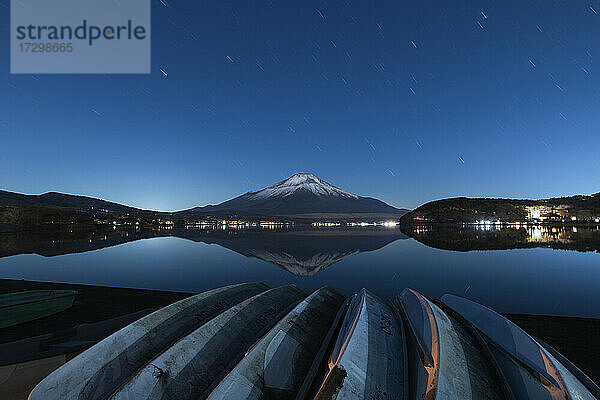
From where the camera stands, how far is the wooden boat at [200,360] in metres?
3.48

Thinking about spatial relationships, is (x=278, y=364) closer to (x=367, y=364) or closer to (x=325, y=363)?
(x=325, y=363)

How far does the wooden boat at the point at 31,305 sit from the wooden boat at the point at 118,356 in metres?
8.26

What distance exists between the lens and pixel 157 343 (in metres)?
4.59

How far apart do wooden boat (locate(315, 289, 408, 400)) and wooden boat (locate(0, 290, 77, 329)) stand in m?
11.7

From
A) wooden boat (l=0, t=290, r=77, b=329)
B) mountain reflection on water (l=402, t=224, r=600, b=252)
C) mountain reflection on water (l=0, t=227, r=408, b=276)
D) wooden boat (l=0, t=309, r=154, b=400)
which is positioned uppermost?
wooden boat (l=0, t=309, r=154, b=400)

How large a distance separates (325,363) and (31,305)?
12.5m

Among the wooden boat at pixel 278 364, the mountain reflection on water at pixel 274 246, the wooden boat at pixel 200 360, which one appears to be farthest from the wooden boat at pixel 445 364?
the mountain reflection on water at pixel 274 246

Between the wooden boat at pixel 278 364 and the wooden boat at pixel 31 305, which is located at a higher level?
the wooden boat at pixel 278 364

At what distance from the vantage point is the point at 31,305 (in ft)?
34.6

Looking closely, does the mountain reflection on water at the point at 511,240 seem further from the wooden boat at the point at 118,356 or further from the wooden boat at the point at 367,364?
the wooden boat at the point at 118,356

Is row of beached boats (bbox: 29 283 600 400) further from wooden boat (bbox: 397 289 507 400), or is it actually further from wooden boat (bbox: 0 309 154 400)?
wooden boat (bbox: 0 309 154 400)

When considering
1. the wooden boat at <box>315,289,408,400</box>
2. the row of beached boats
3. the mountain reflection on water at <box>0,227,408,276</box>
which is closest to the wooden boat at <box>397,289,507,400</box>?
the row of beached boats

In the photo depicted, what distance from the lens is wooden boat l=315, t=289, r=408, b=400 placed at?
10.2ft

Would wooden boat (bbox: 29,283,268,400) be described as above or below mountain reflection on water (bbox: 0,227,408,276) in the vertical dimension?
above
